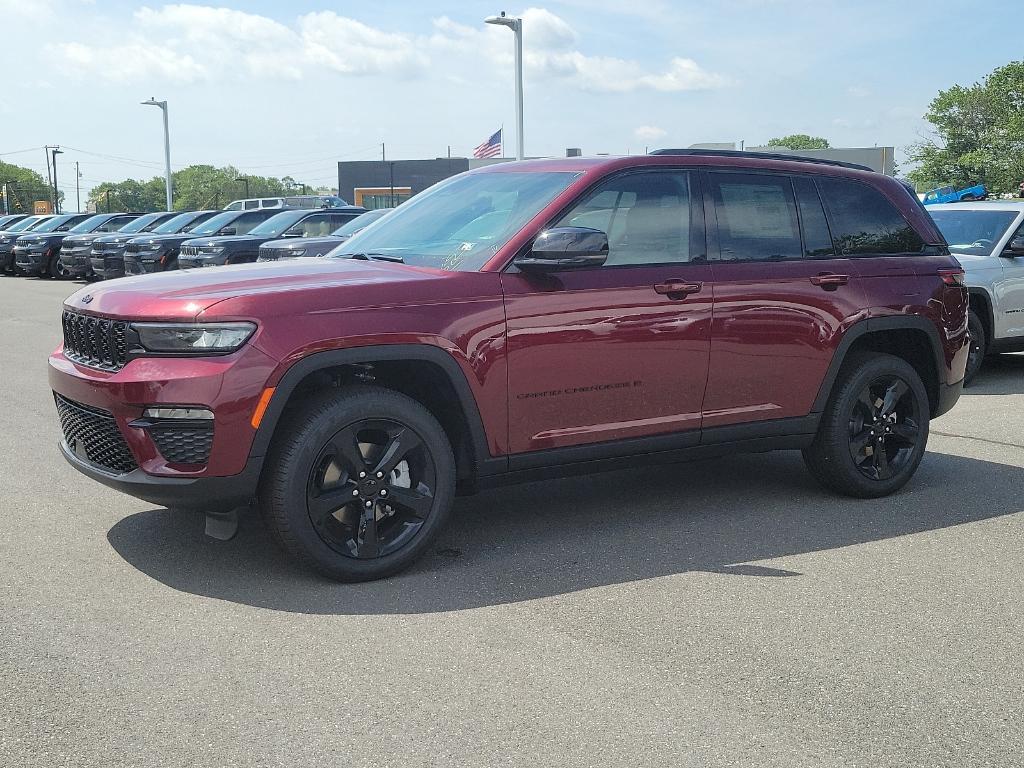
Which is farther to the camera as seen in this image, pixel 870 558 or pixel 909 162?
pixel 909 162

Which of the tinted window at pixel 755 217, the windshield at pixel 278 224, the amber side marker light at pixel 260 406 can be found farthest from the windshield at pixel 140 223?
the amber side marker light at pixel 260 406

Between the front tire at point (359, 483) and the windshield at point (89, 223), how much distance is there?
89.1 feet

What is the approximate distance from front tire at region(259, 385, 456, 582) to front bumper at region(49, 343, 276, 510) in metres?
0.18

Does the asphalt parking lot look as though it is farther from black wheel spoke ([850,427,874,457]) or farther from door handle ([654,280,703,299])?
door handle ([654,280,703,299])

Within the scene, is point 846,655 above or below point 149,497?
below

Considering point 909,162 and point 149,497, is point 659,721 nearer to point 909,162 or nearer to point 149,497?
point 149,497

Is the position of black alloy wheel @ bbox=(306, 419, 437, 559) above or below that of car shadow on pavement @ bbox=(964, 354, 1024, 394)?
above

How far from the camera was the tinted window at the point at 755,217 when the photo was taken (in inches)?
229

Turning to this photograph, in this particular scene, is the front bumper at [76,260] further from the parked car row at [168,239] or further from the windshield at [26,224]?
the windshield at [26,224]

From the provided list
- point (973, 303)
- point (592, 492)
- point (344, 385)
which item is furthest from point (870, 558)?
point (973, 303)

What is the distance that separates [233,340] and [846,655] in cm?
259

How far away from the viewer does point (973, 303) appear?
10.8 m

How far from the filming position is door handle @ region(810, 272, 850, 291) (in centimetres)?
603

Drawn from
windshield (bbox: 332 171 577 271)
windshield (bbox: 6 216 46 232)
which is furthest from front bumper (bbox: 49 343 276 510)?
windshield (bbox: 6 216 46 232)
